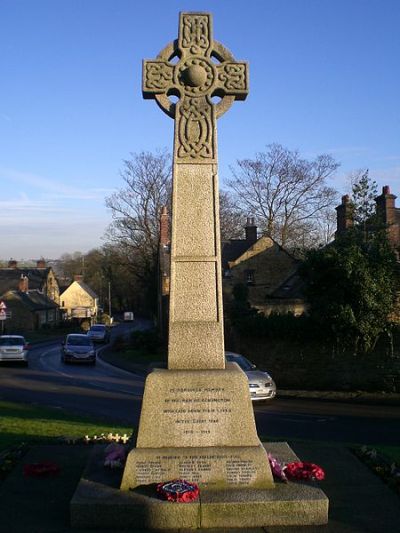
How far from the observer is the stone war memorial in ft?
19.4

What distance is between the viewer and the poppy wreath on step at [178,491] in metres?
5.91

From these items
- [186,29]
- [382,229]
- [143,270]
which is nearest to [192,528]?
[186,29]

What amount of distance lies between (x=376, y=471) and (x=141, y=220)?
139 ft

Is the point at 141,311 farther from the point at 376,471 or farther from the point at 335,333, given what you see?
the point at 376,471

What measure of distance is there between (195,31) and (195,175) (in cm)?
175

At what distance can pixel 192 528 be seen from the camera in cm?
582

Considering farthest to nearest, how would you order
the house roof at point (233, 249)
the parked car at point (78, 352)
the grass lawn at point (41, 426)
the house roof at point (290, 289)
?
the house roof at point (233, 249), the house roof at point (290, 289), the parked car at point (78, 352), the grass lawn at point (41, 426)

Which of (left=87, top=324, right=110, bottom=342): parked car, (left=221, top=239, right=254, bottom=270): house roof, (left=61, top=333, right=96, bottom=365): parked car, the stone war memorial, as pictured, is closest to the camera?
the stone war memorial

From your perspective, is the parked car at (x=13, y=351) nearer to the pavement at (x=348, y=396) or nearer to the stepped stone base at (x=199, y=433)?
the pavement at (x=348, y=396)

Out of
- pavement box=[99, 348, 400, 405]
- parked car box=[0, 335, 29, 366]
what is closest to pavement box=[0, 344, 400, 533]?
pavement box=[99, 348, 400, 405]

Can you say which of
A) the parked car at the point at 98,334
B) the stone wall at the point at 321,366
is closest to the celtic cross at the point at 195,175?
the stone wall at the point at 321,366

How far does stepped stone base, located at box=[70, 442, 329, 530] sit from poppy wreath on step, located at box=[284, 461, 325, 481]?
55cm

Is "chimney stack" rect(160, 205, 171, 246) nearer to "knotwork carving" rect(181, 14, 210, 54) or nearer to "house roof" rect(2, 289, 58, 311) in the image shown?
"house roof" rect(2, 289, 58, 311)

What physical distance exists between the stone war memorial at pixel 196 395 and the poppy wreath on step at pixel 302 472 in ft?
0.62
